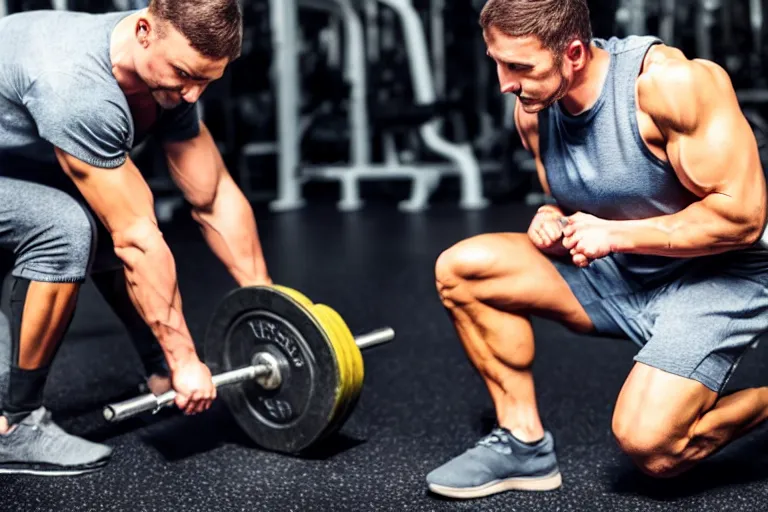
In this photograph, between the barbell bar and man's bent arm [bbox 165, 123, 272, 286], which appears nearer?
the barbell bar

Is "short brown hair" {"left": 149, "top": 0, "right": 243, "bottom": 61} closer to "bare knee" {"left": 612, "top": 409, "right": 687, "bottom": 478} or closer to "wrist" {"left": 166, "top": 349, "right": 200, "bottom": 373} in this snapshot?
"wrist" {"left": 166, "top": 349, "right": 200, "bottom": 373}

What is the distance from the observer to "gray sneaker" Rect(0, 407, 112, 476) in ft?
5.72

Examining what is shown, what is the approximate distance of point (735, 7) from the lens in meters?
6.76

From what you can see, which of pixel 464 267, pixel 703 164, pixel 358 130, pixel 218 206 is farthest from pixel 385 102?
pixel 703 164

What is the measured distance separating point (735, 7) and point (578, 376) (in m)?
5.27

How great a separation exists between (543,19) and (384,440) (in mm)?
882

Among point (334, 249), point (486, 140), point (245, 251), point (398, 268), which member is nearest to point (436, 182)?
point (486, 140)

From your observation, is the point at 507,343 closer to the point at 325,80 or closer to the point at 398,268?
the point at 398,268

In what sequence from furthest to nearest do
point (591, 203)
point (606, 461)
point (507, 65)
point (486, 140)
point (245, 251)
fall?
1. point (486, 140)
2. point (245, 251)
3. point (606, 461)
4. point (591, 203)
5. point (507, 65)

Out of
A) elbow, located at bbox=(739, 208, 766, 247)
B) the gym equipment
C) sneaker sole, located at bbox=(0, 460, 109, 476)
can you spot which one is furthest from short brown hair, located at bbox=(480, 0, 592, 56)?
the gym equipment

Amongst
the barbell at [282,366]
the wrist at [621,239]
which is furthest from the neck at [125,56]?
the wrist at [621,239]

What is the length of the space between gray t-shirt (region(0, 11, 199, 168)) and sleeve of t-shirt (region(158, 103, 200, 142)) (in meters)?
0.16

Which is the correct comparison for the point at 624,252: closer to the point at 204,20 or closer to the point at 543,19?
the point at 543,19

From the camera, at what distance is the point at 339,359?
66.0 inches
